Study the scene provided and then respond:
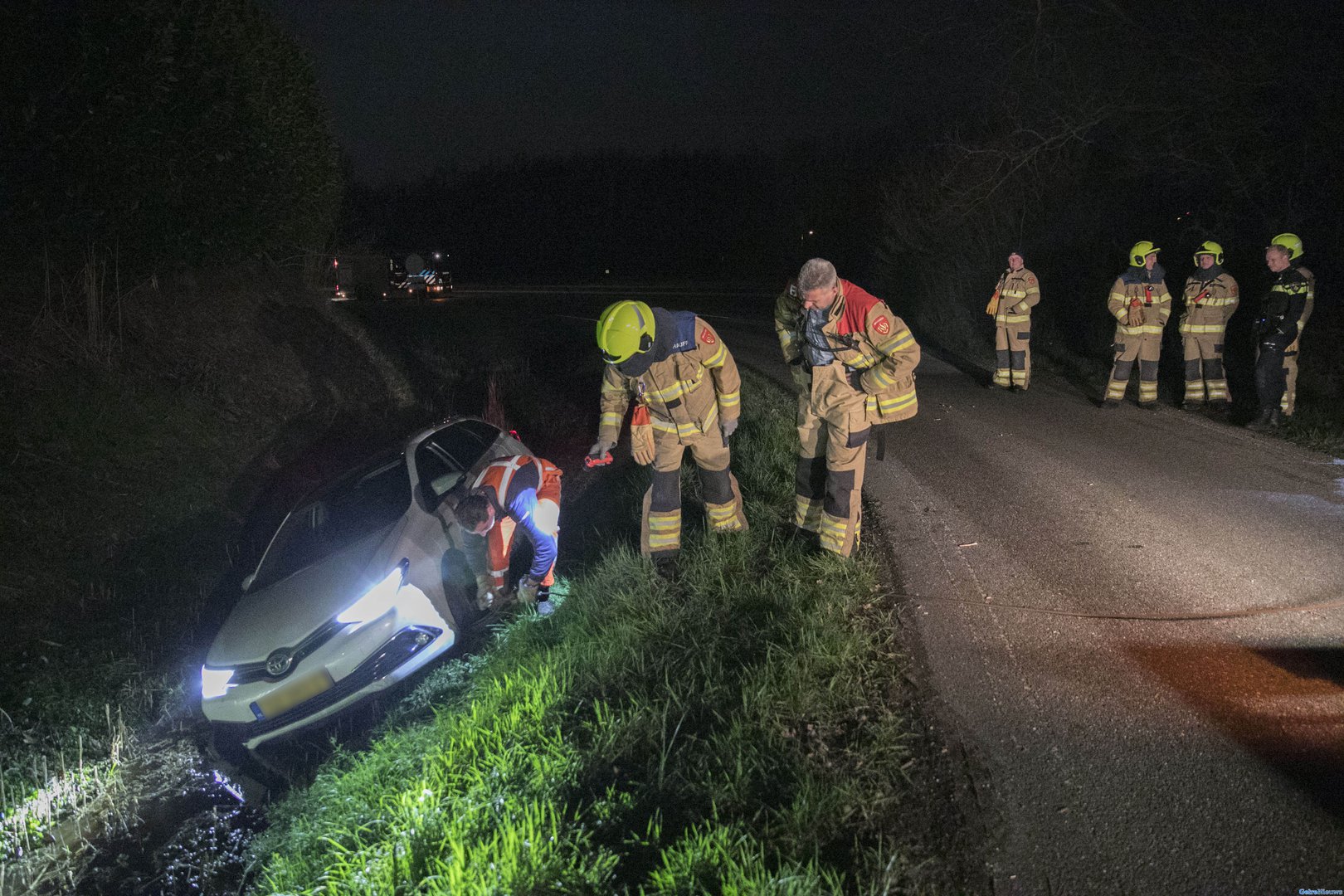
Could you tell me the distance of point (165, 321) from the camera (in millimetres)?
10477

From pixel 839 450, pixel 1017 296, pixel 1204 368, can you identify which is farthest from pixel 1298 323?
pixel 839 450

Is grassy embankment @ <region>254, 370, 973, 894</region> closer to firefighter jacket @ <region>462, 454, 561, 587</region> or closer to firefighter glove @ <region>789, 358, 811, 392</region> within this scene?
firefighter jacket @ <region>462, 454, 561, 587</region>

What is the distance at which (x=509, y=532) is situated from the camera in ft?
18.3

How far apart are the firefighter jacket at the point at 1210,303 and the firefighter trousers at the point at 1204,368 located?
10 cm

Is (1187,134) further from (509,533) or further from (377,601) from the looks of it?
(377,601)

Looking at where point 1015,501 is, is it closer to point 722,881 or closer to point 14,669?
point 722,881

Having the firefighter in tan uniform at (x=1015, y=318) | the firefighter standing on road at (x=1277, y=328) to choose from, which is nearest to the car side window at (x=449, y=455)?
the firefighter in tan uniform at (x=1015, y=318)

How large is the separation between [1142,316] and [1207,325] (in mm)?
638

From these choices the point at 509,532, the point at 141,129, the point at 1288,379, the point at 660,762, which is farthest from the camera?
the point at 1288,379

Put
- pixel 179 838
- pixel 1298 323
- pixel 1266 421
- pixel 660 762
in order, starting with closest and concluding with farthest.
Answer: pixel 660 762 → pixel 179 838 → pixel 1298 323 → pixel 1266 421

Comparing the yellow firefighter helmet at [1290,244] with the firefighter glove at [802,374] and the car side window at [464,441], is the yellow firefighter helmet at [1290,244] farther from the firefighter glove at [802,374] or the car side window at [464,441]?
the car side window at [464,441]

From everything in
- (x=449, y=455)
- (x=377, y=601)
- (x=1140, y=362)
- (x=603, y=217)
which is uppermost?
(x=603, y=217)

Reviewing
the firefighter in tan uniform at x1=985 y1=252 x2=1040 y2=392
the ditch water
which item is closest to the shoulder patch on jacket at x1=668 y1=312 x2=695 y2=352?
the ditch water

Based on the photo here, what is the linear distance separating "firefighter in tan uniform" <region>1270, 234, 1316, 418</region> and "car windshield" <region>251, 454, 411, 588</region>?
324 inches
